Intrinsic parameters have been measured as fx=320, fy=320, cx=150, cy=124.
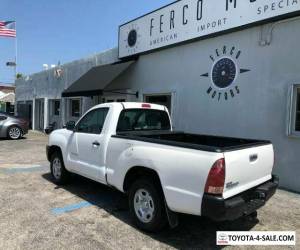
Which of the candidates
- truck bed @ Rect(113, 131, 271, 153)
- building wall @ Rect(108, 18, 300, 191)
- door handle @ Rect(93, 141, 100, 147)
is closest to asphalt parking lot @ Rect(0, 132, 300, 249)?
door handle @ Rect(93, 141, 100, 147)

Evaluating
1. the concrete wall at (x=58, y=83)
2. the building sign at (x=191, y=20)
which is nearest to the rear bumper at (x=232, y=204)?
the building sign at (x=191, y=20)

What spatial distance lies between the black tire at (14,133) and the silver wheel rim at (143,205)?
529 inches

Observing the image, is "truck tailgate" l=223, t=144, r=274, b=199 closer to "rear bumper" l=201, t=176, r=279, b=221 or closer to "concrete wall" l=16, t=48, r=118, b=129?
"rear bumper" l=201, t=176, r=279, b=221

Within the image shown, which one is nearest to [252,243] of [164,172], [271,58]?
[164,172]

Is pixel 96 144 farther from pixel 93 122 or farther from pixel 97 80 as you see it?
pixel 97 80

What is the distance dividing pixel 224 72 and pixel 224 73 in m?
0.03

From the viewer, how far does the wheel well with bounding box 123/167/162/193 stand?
14.9 feet

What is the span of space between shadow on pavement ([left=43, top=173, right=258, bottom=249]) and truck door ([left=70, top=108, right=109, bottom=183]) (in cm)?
54

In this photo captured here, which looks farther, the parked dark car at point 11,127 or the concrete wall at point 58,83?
the parked dark car at point 11,127

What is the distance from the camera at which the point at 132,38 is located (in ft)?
40.1

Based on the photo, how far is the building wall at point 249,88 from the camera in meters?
7.23

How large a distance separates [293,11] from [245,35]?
1401 mm

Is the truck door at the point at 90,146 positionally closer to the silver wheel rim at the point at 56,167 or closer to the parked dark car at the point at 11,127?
the silver wheel rim at the point at 56,167

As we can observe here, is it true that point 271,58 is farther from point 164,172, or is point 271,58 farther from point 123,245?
point 123,245
